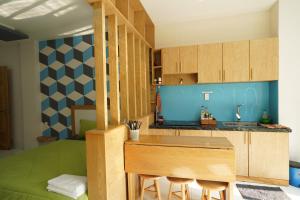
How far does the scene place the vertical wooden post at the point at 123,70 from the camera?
7.45ft

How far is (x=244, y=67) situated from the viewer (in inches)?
119

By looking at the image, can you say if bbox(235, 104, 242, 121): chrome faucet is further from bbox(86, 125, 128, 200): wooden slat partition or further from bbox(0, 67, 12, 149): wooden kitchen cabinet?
bbox(0, 67, 12, 149): wooden kitchen cabinet

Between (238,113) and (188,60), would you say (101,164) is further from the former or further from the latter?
(238,113)

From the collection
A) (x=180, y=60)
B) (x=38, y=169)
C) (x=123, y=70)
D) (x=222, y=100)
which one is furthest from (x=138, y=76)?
(x=38, y=169)

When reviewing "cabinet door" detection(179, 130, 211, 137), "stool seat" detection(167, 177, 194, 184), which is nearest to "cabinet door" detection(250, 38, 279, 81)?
"cabinet door" detection(179, 130, 211, 137)

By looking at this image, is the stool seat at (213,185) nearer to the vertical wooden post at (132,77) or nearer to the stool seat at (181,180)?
the stool seat at (181,180)

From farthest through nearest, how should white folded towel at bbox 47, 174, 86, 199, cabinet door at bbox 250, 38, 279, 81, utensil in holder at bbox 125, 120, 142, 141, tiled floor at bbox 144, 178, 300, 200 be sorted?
cabinet door at bbox 250, 38, 279, 81, tiled floor at bbox 144, 178, 300, 200, utensil in holder at bbox 125, 120, 142, 141, white folded towel at bbox 47, 174, 86, 199

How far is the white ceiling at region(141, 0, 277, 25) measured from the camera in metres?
2.90

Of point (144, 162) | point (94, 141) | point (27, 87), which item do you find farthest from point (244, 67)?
point (27, 87)

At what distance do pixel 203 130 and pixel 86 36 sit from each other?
3169 mm

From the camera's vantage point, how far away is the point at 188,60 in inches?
128

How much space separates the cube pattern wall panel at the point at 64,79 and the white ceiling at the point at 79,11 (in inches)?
17.9

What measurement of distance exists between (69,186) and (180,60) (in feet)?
8.50

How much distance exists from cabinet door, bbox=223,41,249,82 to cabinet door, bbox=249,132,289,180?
37.9 inches
